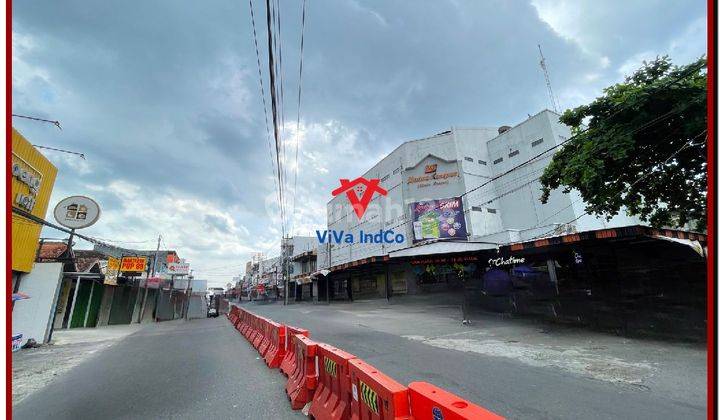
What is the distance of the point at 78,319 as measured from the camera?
21.2 meters

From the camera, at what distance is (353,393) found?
3680 millimetres

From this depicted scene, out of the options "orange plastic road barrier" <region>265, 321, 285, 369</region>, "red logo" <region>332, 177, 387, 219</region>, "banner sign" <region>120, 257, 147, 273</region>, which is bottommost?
"orange plastic road barrier" <region>265, 321, 285, 369</region>

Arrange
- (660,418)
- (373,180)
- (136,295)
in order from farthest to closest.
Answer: (373,180) < (136,295) < (660,418)

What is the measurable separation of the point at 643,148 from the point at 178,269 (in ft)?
130

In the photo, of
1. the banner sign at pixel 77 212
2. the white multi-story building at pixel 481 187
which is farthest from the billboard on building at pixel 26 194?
the white multi-story building at pixel 481 187

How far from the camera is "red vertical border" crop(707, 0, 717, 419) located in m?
1.97

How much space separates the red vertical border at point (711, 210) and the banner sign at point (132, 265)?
92.6 feet

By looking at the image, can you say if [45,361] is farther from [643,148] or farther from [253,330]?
[643,148]

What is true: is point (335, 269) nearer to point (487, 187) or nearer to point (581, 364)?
point (487, 187)

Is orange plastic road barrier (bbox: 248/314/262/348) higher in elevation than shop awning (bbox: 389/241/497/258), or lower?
lower

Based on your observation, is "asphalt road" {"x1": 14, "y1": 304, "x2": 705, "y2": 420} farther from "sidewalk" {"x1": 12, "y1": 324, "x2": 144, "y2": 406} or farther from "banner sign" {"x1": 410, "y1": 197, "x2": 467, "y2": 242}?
"banner sign" {"x1": 410, "y1": 197, "x2": 467, "y2": 242}

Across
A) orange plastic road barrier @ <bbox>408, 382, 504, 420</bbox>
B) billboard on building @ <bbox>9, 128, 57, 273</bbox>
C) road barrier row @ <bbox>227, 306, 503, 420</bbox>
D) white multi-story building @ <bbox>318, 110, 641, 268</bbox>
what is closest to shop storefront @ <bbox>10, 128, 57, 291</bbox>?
billboard on building @ <bbox>9, 128, 57, 273</bbox>

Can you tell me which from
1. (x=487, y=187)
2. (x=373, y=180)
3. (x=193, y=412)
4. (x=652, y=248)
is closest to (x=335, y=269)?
(x=373, y=180)

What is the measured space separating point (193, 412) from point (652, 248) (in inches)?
537
